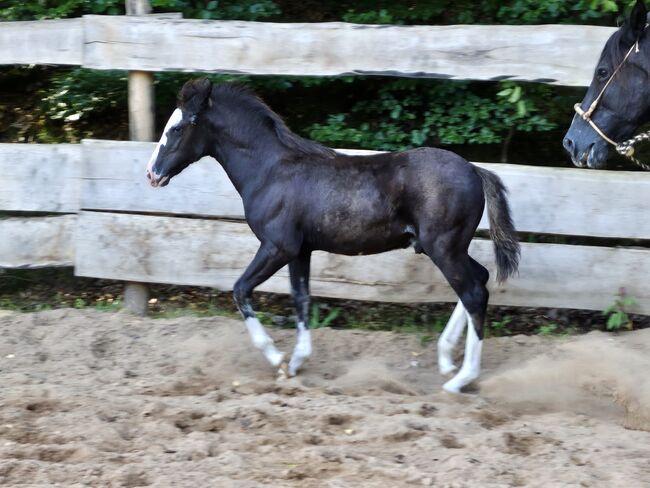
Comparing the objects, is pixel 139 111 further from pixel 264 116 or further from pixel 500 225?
pixel 500 225

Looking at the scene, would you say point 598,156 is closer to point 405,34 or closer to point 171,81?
point 405,34

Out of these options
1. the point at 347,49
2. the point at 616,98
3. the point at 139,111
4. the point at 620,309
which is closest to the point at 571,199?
the point at 620,309

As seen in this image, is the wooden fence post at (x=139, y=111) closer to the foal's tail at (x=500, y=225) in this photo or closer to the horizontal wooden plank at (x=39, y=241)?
the horizontal wooden plank at (x=39, y=241)

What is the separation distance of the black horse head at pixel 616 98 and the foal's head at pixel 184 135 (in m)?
2.33

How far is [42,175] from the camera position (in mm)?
7000

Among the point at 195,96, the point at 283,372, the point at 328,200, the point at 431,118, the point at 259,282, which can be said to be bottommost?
the point at 283,372

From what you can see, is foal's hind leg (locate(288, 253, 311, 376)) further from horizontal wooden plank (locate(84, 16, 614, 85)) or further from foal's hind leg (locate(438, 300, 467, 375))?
horizontal wooden plank (locate(84, 16, 614, 85))

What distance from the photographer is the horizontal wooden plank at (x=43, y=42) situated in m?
6.83

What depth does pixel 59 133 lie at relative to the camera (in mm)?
9172

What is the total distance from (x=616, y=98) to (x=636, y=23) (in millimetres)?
438

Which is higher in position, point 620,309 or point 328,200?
point 328,200

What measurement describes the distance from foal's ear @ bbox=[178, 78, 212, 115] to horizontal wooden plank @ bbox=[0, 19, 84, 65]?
4.51 feet

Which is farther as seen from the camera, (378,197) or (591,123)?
(378,197)

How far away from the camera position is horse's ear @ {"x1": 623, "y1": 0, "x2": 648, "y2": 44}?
505 cm
